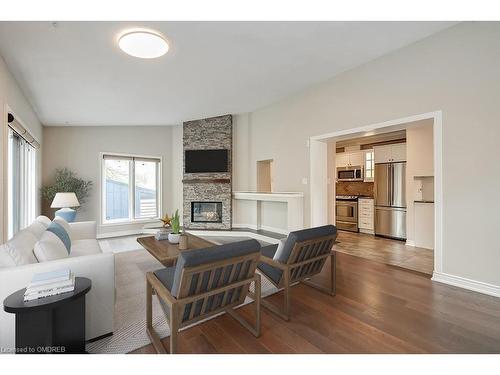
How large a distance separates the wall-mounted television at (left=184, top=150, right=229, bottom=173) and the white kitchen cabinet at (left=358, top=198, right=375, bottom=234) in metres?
3.36

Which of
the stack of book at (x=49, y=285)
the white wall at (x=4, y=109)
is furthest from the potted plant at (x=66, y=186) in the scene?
the stack of book at (x=49, y=285)

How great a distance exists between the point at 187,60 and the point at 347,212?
4.96 m

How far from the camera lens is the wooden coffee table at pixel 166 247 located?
275cm

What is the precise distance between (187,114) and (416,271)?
16.8 feet

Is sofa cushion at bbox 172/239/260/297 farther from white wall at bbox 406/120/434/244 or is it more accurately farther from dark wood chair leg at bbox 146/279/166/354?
white wall at bbox 406/120/434/244

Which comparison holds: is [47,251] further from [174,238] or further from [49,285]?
[174,238]

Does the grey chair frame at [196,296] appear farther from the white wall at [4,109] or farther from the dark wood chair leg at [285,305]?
the white wall at [4,109]

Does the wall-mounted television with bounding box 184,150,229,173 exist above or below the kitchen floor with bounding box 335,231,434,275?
above

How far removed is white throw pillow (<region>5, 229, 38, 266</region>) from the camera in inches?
67.3

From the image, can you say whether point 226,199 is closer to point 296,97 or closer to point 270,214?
point 270,214

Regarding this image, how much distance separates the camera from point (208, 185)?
599 centimetres

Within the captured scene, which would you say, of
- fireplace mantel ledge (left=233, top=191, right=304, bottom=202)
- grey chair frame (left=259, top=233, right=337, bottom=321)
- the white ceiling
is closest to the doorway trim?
fireplace mantel ledge (left=233, top=191, right=304, bottom=202)

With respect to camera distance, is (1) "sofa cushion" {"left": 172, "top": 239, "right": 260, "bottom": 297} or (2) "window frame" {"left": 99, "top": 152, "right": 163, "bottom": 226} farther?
(2) "window frame" {"left": 99, "top": 152, "right": 163, "bottom": 226}

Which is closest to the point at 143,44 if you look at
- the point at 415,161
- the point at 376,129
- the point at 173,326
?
the point at 173,326
